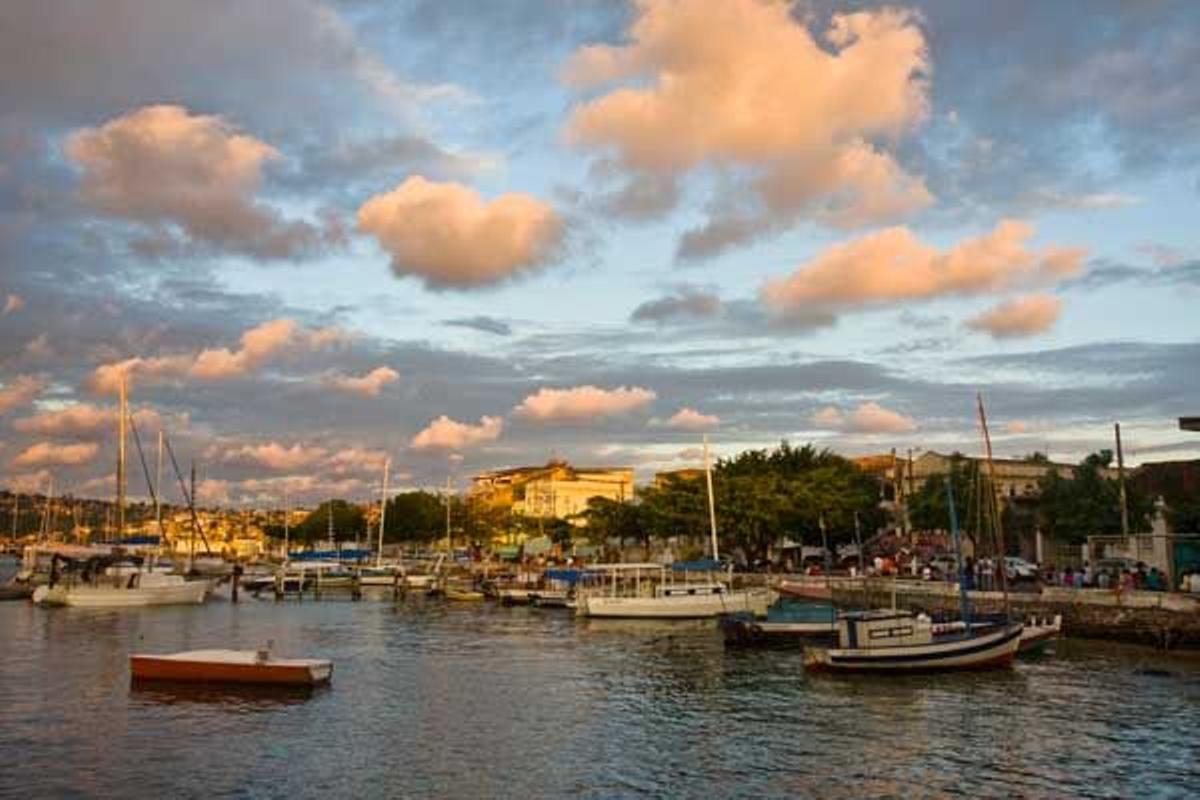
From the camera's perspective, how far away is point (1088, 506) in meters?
72.1

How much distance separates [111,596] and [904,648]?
5894 cm

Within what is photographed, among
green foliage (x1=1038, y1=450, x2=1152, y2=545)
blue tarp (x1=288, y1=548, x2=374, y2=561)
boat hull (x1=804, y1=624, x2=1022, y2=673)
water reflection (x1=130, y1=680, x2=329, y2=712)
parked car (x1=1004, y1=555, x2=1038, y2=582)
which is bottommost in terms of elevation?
water reflection (x1=130, y1=680, x2=329, y2=712)

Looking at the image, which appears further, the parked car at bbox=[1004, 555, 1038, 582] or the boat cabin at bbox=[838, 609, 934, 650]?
the parked car at bbox=[1004, 555, 1038, 582]

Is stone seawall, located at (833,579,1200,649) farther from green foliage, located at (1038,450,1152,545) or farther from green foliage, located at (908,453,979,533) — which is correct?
green foliage, located at (908,453,979,533)

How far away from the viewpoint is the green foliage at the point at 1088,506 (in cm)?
7175

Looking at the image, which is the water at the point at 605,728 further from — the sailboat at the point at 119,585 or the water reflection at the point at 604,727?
the sailboat at the point at 119,585

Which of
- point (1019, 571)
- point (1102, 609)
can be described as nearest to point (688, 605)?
point (1019, 571)

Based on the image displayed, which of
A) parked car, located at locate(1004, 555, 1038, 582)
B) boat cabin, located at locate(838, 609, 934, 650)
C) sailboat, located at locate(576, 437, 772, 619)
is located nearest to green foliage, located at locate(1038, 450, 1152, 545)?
parked car, located at locate(1004, 555, 1038, 582)

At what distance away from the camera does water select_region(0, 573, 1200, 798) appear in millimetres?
25375

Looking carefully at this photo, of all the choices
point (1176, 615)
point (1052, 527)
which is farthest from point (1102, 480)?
point (1176, 615)

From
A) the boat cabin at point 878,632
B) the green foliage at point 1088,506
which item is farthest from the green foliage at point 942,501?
the boat cabin at point 878,632

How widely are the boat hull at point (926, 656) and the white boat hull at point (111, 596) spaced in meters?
54.8

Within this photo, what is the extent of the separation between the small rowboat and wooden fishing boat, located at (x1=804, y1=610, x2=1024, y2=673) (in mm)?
18824

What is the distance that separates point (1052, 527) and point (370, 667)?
167 feet
